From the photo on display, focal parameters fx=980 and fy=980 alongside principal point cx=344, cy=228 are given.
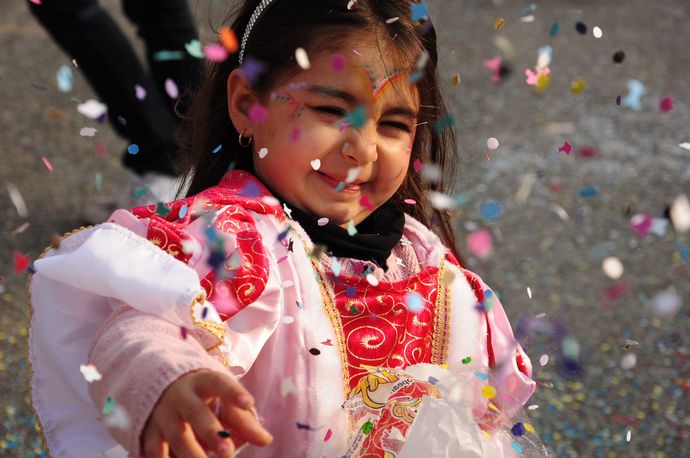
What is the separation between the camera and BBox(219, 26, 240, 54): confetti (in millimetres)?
1653

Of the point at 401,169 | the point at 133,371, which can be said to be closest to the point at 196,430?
the point at 133,371

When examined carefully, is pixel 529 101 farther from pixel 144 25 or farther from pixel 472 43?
pixel 144 25

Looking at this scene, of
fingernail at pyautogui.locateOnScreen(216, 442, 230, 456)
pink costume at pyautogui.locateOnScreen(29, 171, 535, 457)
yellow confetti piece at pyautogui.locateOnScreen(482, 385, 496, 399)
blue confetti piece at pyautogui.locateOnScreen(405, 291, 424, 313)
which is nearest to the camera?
fingernail at pyautogui.locateOnScreen(216, 442, 230, 456)

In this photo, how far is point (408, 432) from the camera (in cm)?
133

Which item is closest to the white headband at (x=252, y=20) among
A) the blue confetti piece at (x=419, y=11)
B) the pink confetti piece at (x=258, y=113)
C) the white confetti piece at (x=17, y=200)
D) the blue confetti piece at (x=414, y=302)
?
the pink confetti piece at (x=258, y=113)

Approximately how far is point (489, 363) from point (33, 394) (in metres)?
0.72

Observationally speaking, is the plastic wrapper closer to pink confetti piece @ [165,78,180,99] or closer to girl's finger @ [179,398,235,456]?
girl's finger @ [179,398,235,456]

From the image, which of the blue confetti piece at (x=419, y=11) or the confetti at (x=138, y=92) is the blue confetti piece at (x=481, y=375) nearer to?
the blue confetti piece at (x=419, y=11)

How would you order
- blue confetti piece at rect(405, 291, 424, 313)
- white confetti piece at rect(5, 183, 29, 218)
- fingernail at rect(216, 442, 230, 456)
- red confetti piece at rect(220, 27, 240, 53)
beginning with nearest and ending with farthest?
fingernail at rect(216, 442, 230, 456) < blue confetti piece at rect(405, 291, 424, 313) < red confetti piece at rect(220, 27, 240, 53) < white confetti piece at rect(5, 183, 29, 218)

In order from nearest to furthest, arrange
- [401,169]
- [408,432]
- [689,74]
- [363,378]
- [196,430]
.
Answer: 1. [196,430]
2. [408,432]
3. [363,378]
4. [401,169]
5. [689,74]

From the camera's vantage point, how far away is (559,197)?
3252 mm

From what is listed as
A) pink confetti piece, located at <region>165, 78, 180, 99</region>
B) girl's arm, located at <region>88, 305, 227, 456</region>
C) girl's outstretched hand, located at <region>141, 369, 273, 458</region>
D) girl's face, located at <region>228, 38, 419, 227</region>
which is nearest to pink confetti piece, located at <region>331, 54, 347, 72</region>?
girl's face, located at <region>228, 38, 419, 227</region>

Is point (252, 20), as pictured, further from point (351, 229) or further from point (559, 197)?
point (559, 197)

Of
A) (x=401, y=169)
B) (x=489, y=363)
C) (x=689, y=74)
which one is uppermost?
(x=401, y=169)
